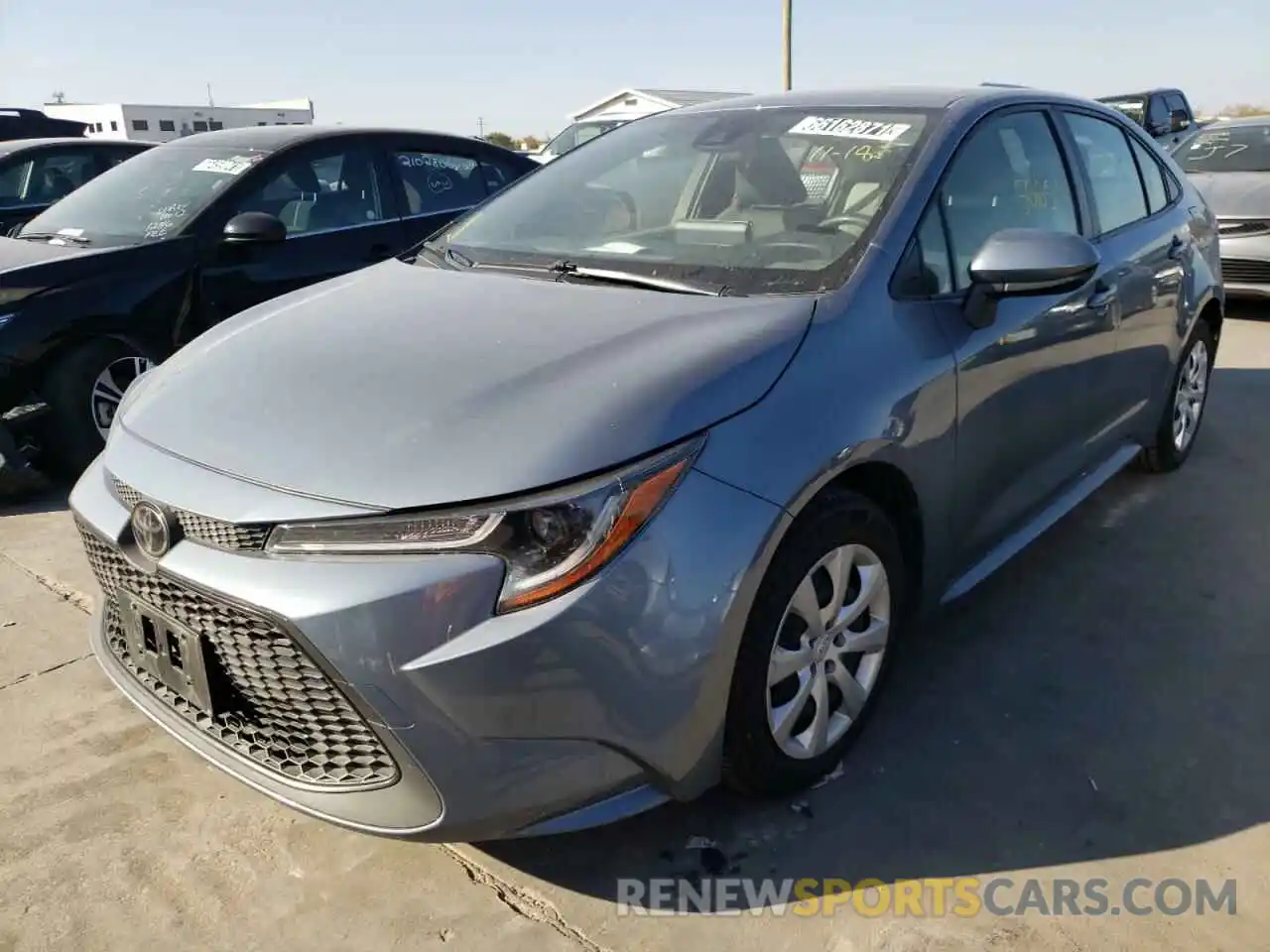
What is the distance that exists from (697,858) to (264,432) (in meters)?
1.25

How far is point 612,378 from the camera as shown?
195 cm

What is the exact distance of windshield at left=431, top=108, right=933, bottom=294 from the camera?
8.14ft

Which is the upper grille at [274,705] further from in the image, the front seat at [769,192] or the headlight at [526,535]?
the front seat at [769,192]

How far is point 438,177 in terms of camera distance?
5.64m

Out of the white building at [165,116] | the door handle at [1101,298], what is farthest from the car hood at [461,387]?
the white building at [165,116]

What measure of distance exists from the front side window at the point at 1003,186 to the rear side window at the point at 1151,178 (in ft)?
2.73

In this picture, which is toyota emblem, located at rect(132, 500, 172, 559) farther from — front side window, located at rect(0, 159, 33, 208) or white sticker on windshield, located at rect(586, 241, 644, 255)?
front side window, located at rect(0, 159, 33, 208)

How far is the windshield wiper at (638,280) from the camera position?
7.78ft

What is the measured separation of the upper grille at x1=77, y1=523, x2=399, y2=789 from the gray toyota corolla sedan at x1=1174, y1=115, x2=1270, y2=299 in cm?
A: 686

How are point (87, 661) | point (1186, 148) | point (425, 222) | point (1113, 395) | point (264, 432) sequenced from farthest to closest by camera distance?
point (1186, 148) < point (425, 222) < point (1113, 395) < point (87, 661) < point (264, 432)

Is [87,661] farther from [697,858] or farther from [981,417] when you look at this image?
[981,417]

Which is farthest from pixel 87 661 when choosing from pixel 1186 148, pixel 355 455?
pixel 1186 148

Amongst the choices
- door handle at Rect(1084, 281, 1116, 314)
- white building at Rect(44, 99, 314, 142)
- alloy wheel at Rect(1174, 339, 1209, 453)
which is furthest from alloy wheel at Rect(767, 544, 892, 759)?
white building at Rect(44, 99, 314, 142)

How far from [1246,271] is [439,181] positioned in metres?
5.79
